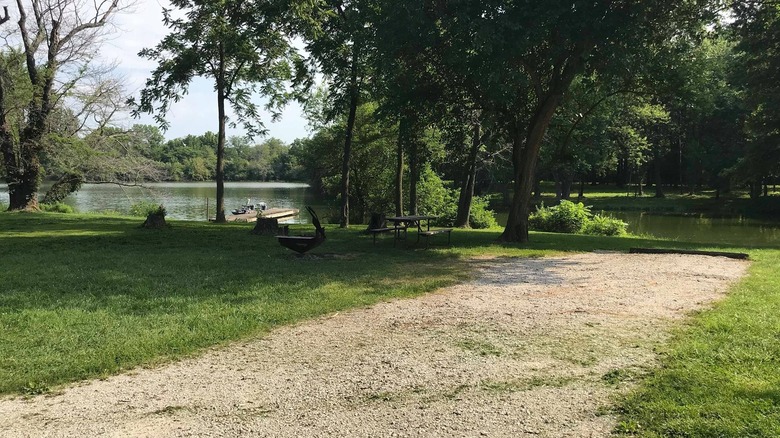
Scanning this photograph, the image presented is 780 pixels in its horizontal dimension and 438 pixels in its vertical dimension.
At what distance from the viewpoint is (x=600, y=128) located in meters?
33.6

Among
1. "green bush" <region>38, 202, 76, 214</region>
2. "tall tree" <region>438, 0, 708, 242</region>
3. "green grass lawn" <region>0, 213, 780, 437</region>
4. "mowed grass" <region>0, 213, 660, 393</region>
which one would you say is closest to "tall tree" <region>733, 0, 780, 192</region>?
"tall tree" <region>438, 0, 708, 242</region>

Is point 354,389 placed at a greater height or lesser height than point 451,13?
lesser

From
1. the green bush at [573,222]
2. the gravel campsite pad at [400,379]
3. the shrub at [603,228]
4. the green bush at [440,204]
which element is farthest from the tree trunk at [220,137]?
the gravel campsite pad at [400,379]

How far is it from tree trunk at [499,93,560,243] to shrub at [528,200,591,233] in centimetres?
811

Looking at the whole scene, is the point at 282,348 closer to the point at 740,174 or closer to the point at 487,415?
the point at 487,415

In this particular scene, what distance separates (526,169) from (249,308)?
9.49 m

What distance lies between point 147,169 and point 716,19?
2117 cm

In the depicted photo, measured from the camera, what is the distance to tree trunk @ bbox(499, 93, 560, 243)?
13.8m

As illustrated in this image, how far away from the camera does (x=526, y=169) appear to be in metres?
14.2

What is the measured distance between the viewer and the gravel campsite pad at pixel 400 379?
11.8 feet

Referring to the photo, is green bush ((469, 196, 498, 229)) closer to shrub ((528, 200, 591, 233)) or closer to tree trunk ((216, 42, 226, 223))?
shrub ((528, 200, 591, 233))

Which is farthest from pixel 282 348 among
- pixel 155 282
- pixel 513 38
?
pixel 513 38

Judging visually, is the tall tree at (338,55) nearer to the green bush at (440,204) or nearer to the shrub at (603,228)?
the green bush at (440,204)

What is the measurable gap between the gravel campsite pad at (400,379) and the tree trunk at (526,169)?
24.4ft
